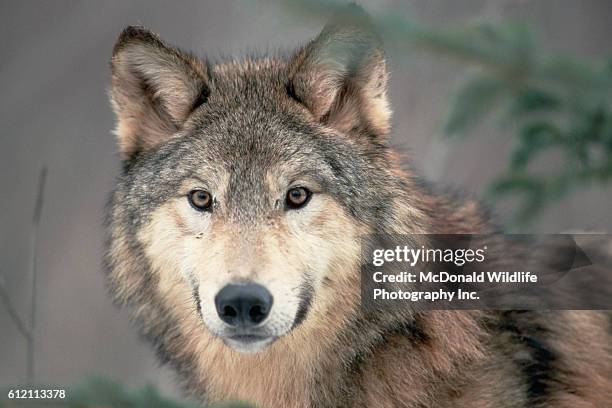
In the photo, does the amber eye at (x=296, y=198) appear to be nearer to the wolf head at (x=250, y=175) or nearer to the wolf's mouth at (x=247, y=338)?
the wolf head at (x=250, y=175)

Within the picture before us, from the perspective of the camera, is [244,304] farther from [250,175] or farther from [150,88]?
[150,88]

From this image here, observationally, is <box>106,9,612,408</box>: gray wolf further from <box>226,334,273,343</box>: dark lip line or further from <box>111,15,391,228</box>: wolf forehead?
<box>226,334,273,343</box>: dark lip line

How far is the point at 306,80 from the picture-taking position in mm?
3939

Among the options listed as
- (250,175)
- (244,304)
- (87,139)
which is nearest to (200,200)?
(250,175)

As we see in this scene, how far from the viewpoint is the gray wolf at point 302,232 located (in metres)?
3.67

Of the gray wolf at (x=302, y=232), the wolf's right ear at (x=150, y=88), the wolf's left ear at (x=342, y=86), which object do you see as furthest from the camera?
the wolf's right ear at (x=150, y=88)

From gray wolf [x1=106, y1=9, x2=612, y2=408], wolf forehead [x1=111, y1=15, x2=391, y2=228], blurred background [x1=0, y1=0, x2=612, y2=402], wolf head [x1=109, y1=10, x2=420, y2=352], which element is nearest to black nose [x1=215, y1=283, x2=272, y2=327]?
wolf head [x1=109, y1=10, x2=420, y2=352]

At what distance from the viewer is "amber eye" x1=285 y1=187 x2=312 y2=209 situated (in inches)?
145

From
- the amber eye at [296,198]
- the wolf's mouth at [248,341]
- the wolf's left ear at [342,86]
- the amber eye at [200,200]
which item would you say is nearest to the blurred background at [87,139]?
the wolf's left ear at [342,86]

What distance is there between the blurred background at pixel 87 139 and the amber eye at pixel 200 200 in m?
3.62

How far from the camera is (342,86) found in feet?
13.2

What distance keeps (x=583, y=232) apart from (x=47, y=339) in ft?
21.8

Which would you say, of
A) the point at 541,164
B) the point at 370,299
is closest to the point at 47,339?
the point at 541,164

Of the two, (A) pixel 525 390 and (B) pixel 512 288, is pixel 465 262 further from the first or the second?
(A) pixel 525 390
